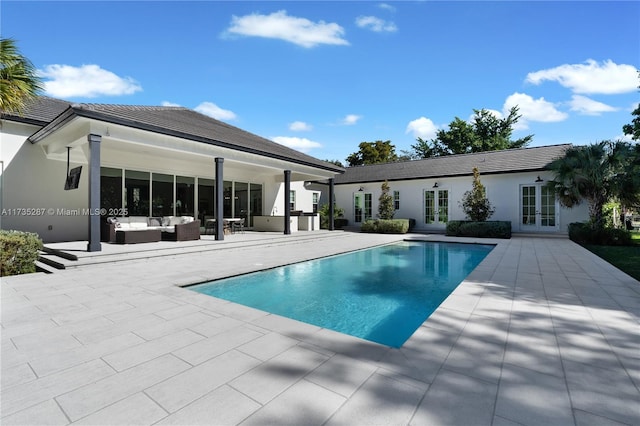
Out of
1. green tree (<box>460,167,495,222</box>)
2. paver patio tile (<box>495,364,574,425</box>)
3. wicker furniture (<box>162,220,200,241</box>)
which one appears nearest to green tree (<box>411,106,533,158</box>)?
green tree (<box>460,167,495,222</box>)

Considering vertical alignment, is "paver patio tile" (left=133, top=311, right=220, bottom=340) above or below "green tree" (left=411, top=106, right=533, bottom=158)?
below

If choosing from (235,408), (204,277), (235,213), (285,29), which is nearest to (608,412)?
(235,408)

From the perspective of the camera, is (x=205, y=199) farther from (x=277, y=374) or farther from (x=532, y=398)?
(x=532, y=398)

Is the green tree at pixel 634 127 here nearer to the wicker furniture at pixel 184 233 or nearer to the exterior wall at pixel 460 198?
the exterior wall at pixel 460 198

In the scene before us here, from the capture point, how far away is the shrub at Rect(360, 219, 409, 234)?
16084 millimetres

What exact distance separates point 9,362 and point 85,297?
205 centimetres

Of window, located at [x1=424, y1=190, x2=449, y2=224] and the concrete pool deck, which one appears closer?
the concrete pool deck

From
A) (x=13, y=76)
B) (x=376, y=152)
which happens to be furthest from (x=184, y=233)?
(x=376, y=152)

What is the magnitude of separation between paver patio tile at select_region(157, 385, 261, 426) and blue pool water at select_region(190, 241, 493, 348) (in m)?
1.97

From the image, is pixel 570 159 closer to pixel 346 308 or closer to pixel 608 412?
pixel 346 308

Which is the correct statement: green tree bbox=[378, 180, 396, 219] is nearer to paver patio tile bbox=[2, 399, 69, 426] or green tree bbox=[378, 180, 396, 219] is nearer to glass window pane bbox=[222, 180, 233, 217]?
glass window pane bbox=[222, 180, 233, 217]

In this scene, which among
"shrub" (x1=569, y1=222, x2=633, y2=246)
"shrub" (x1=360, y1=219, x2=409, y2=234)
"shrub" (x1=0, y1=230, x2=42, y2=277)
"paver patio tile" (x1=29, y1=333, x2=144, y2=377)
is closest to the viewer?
"paver patio tile" (x1=29, y1=333, x2=144, y2=377)

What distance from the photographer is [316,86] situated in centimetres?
1564

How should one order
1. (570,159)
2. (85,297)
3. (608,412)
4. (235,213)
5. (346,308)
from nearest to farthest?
(608,412), (85,297), (346,308), (570,159), (235,213)
